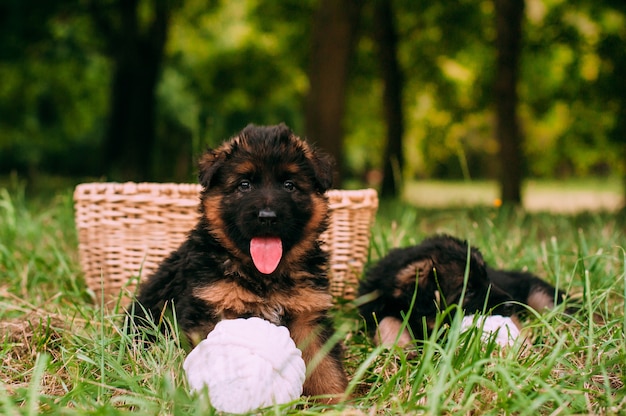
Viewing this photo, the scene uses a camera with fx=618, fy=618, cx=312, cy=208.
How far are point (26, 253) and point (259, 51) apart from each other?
50.9 ft

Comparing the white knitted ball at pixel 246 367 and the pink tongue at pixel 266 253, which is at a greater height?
the pink tongue at pixel 266 253

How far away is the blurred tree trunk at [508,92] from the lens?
10742 millimetres

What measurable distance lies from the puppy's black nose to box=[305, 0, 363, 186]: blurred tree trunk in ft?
21.2

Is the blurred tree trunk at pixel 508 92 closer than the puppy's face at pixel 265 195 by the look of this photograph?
No

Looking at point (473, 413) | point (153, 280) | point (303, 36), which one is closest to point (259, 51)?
point (303, 36)

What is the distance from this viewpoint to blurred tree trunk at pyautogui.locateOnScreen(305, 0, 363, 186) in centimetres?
934

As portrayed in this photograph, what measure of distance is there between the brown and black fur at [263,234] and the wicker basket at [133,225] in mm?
1114

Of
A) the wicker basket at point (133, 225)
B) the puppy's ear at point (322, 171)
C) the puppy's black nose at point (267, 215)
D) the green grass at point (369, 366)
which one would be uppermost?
the puppy's ear at point (322, 171)

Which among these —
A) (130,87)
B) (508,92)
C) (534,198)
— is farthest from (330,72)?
(534,198)

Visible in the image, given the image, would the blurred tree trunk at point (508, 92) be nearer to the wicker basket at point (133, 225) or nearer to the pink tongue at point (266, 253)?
the wicker basket at point (133, 225)

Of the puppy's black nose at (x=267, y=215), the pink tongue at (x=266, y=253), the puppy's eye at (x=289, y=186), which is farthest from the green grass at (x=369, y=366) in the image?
the puppy's eye at (x=289, y=186)

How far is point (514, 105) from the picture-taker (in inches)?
440

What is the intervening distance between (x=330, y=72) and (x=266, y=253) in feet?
22.4

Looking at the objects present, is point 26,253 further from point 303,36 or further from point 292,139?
point 303,36
